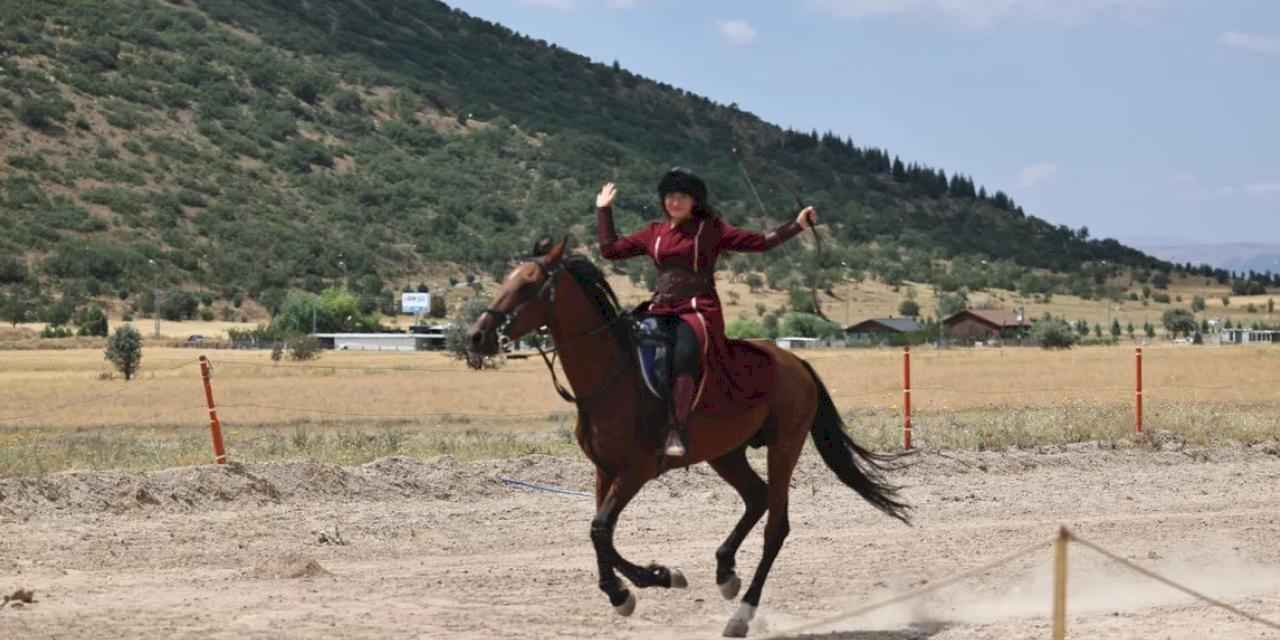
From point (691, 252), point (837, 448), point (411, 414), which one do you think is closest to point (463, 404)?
point (411, 414)

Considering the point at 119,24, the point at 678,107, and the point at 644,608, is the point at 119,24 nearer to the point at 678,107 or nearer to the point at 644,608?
the point at 678,107

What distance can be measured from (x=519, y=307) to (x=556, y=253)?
524 millimetres

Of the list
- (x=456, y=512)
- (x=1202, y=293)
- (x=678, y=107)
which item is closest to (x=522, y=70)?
(x=678, y=107)

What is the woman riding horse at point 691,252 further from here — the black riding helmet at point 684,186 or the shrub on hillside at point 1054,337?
the shrub on hillside at point 1054,337

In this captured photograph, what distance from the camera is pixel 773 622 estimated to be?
1091 cm

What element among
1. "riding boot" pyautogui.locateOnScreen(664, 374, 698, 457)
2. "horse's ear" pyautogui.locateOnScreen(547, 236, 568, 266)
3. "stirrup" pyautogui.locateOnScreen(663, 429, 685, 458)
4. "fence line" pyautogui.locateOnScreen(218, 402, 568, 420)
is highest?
"horse's ear" pyautogui.locateOnScreen(547, 236, 568, 266)

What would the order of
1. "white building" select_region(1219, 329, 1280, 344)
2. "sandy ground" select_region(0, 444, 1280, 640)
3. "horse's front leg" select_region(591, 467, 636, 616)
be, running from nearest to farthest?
"horse's front leg" select_region(591, 467, 636, 616), "sandy ground" select_region(0, 444, 1280, 640), "white building" select_region(1219, 329, 1280, 344)

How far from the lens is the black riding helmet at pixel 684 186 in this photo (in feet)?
35.9

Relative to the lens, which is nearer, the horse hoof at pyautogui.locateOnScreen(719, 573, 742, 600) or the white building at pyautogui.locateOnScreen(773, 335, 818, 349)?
the horse hoof at pyautogui.locateOnScreen(719, 573, 742, 600)

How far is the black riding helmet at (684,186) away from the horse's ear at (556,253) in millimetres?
931

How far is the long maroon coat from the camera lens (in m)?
10.6

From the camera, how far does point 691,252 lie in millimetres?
10805

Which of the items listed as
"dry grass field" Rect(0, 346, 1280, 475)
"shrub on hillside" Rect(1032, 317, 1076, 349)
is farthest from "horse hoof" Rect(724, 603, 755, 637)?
"shrub on hillside" Rect(1032, 317, 1076, 349)

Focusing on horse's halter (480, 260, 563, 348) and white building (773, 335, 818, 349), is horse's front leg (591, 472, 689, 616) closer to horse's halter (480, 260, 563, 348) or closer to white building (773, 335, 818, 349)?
horse's halter (480, 260, 563, 348)
